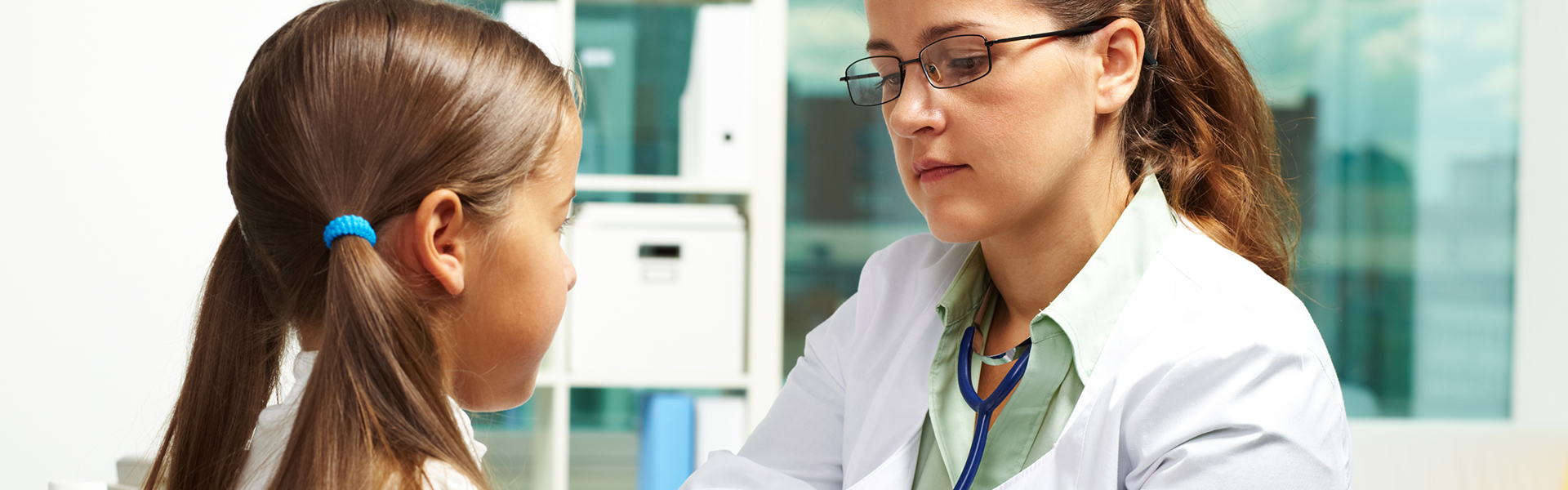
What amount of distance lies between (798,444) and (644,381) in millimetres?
831

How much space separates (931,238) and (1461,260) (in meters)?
2.02

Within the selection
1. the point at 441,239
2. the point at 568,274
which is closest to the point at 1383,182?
the point at 568,274

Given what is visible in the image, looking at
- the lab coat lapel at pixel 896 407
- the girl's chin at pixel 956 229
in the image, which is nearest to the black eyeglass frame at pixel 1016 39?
the girl's chin at pixel 956 229

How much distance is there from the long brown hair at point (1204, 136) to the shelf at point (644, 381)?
3.54 feet

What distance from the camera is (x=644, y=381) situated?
194 cm

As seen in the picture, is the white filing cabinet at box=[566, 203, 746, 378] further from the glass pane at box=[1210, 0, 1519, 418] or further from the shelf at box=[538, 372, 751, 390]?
the glass pane at box=[1210, 0, 1519, 418]

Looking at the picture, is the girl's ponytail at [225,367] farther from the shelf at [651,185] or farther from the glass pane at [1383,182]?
the glass pane at [1383,182]

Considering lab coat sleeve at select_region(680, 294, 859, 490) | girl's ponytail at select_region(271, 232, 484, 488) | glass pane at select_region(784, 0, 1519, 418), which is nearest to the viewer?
girl's ponytail at select_region(271, 232, 484, 488)

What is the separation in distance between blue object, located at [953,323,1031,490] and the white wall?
4.80ft

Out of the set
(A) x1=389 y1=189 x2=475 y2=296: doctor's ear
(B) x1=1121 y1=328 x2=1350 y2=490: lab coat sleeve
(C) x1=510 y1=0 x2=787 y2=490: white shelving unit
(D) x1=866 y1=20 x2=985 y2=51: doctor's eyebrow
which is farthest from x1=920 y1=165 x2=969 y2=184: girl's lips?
(C) x1=510 y1=0 x2=787 y2=490: white shelving unit

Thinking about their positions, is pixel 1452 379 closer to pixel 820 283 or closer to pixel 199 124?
pixel 820 283

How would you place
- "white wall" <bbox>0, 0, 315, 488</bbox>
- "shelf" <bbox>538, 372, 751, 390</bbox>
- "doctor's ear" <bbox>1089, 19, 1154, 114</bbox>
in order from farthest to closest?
"shelf" <bbox>538, 372, 751, 390</bbox>, "white wall" <bbox>0, 0, 315, 488</bbox>, "doctor's ear" <bbox>1089, 19, 1154, 114</bbox>

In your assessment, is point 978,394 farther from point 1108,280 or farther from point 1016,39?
point 1016,39

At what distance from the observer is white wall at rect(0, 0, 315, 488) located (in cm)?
176
